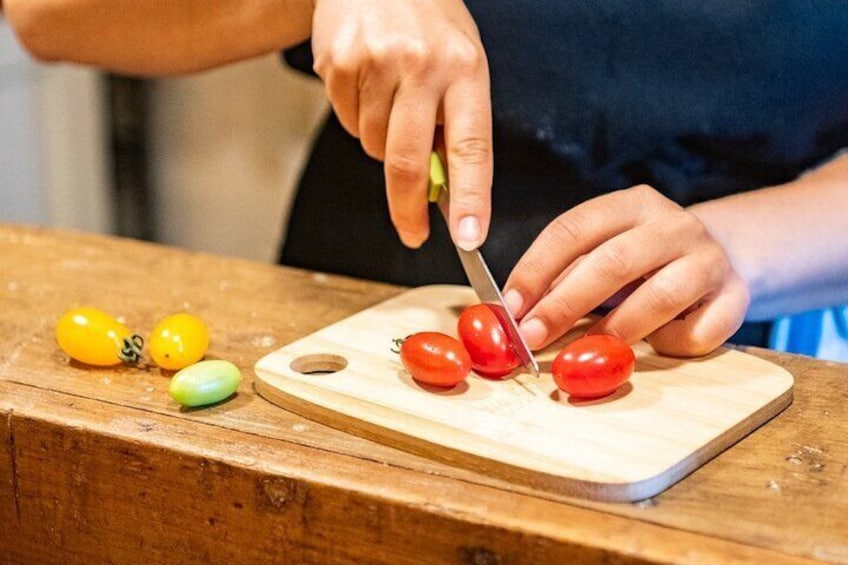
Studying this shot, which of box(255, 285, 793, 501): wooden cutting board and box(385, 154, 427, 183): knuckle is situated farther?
box(385, 154, 427, 183): knuckle

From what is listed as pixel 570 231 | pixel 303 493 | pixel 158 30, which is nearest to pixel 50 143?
pixel 158 30

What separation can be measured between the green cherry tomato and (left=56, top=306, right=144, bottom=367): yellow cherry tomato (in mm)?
82

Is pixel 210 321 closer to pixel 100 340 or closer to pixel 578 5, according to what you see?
pixel 100 340

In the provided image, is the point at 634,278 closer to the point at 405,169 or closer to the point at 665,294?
the point at 665,294

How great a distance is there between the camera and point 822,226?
3.69 ft

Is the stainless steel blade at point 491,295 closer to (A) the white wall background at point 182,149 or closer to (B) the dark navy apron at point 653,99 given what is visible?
(B) the dark navy apron at point 653,99

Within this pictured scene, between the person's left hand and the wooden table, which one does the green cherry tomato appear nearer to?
the wooden table

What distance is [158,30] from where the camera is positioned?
3.96ft

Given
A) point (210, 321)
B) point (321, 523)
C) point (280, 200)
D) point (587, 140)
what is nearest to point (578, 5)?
point (587, 140)

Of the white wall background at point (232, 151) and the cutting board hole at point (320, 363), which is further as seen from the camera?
the white wall background at point (232, 151)

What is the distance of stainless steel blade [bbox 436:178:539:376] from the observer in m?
0.94

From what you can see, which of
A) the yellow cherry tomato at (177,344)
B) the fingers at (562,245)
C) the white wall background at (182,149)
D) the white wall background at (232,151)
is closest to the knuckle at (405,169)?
the fingers at (562,245)

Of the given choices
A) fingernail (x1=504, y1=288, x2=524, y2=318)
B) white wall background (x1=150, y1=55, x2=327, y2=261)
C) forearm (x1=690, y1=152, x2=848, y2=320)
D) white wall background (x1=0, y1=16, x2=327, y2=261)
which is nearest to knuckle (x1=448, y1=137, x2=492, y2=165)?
fingernail (x1=504, y1=288, x2=524, y2=318)

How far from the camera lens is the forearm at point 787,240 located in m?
1.08
